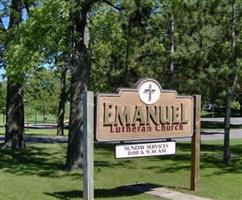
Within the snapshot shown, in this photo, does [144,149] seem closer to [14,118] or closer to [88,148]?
[88,148]

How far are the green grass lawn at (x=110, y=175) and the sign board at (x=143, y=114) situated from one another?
4.17ft

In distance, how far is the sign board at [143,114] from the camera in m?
10.0

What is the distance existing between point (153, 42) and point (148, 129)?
46.1ft

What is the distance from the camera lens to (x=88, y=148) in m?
9.48

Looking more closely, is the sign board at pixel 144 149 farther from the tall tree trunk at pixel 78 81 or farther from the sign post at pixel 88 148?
the tall tree trunk at pixel 78 81

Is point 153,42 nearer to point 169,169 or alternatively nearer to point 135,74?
point 135,74

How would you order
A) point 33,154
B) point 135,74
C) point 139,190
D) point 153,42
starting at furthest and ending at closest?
1. point 135,74
2. point 153,42
3. point 33,154
4. point 139,190

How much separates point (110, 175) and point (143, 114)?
4.19 meters

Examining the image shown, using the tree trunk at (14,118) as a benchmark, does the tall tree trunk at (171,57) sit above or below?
above

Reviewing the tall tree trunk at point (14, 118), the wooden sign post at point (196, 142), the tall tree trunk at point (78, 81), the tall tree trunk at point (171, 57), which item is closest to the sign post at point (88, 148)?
the wooden sign post at point (196, 142)

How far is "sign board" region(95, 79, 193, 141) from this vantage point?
32.9ft

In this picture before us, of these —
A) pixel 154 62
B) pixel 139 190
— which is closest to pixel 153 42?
pixel 154 62

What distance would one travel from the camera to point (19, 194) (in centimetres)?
1114

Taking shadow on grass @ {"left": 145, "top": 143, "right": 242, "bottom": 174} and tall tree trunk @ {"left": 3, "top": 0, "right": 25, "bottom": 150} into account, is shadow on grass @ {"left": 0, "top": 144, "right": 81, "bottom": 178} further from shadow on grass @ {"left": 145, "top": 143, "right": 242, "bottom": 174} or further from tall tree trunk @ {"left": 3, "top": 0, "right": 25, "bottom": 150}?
shadow on grass @ {"left": 145, "top": 143, "right": 242, "bottom": 174}
